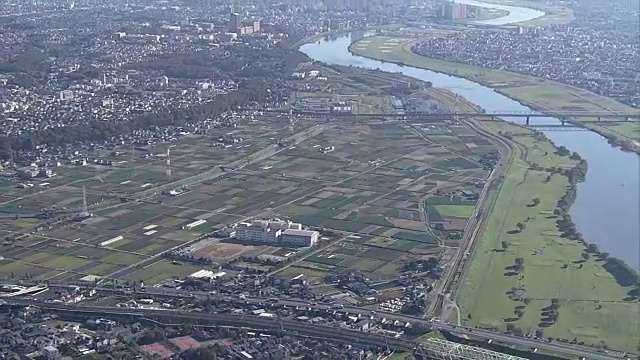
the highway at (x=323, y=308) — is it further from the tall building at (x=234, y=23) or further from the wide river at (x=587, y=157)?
the tall building at (x=234, y=23)

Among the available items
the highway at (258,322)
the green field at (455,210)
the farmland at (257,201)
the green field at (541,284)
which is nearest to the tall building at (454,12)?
the farmland at (257,201)

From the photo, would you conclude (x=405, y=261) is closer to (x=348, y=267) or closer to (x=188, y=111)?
(x=348, y=267)

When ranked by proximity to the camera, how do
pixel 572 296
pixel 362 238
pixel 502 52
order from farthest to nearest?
pixel 502 52, pixel 362 238, pixel 572 296

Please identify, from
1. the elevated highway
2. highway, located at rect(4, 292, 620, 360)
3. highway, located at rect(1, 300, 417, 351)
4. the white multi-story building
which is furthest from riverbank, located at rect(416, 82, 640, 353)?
the elevated highway

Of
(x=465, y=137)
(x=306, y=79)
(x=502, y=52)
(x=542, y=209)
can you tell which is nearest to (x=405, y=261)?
(x=542, y=209)

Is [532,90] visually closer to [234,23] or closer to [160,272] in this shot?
[234,23]

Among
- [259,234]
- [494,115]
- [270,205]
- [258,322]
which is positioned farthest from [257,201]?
[494,115]

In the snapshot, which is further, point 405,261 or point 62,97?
point 62,97

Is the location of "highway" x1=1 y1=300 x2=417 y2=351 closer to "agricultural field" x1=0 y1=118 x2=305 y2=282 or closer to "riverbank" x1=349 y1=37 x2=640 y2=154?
"agricultural field" x1=0 y1=118 x2=305 y2=282

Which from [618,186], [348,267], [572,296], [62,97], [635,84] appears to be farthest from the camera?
[635,84]
